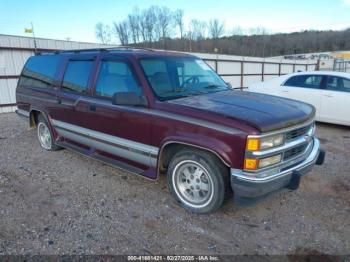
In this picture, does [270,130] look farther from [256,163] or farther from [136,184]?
[136,184]

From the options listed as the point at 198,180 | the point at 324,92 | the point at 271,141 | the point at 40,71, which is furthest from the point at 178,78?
the point at 324,92

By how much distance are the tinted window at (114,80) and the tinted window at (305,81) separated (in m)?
6.16

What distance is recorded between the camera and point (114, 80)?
4.12m

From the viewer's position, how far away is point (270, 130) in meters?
2.94

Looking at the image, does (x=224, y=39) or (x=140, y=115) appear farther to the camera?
(x=224, y=39)

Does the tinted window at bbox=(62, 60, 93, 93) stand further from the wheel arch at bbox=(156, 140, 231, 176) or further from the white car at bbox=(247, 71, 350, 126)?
the white car at bbox=(247, 71, 350, 126)

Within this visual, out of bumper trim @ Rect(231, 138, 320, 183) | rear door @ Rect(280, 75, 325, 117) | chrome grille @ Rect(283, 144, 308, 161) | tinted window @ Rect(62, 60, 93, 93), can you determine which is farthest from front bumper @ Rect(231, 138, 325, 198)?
rear door @ Rect(280, 75, 325, 117)

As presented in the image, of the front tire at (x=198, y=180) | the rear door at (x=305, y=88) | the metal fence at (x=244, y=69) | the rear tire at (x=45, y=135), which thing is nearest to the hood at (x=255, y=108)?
the front tire at (x=198, y=180)

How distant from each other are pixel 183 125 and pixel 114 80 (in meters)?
1.43

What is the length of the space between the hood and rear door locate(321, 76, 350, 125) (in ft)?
14.7

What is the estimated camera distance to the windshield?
12.5 ft

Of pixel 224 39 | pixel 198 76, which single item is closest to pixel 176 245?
pixel 198 76

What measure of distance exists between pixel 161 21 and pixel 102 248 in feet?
260

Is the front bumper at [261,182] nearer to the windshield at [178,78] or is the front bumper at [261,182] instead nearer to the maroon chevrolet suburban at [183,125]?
the maroon chevrolet suburban at [183,125]
